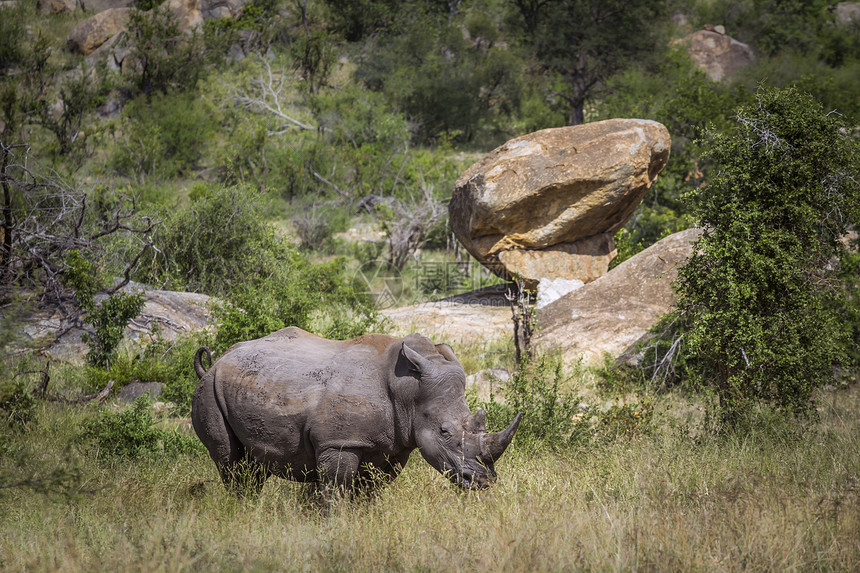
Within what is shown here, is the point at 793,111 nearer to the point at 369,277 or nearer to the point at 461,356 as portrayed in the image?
the point at 461,356

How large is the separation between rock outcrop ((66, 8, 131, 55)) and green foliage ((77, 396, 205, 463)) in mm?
25732

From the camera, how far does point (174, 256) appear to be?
1239cm

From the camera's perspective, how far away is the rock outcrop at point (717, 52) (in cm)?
3092

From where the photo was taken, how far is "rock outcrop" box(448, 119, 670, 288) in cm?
1230

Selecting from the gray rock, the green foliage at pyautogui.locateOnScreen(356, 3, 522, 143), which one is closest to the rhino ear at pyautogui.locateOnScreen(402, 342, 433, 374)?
the gray rock

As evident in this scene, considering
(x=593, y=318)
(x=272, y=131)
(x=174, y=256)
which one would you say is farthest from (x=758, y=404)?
(x=272, y=131)

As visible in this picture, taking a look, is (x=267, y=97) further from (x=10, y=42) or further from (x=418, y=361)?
(x=418, y=361)

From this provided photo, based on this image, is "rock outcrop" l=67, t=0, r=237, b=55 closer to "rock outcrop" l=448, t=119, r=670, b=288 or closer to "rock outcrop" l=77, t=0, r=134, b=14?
"rock outcrop" l=77, t=0, r=134, b=14

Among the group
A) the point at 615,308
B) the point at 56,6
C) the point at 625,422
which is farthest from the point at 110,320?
the point at 56,6

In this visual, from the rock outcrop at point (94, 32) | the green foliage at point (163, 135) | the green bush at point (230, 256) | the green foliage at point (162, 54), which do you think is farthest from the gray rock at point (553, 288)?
the rock outcrop at point (94, 32)

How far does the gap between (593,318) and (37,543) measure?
25.7 feet

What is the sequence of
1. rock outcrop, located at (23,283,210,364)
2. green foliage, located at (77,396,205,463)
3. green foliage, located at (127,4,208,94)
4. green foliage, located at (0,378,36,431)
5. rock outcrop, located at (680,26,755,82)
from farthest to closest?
rock outcrop, located at (680,26,755,82) < green foliage, located at (127,4,208,94) < rock outcrop, located at (23,283,210,364) < green foliage, located at (0,378,36,431) < green foliage, located at (77,396,205,463)

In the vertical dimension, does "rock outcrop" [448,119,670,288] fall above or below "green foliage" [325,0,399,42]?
above

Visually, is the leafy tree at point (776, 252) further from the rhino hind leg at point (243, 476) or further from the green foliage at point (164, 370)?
the green foliage at point (164, 370)
